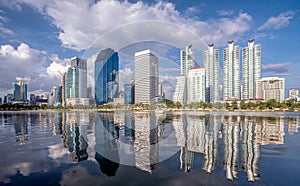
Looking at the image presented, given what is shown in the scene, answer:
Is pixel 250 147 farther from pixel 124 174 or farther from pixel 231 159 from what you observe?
pixel 124 174

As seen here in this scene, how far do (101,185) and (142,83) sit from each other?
10094mm

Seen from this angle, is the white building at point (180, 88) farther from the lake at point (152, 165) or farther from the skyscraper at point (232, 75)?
the skyscraper at point (232, 75)

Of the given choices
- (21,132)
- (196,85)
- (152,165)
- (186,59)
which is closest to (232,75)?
(196,85)

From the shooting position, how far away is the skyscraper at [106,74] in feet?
39.4

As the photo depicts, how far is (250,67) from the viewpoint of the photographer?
125 m

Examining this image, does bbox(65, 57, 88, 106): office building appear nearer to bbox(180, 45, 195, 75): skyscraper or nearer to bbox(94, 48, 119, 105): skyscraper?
bbox(94, 48, 119, 105): skyscraper

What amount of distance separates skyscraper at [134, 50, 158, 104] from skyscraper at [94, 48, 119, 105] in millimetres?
1573

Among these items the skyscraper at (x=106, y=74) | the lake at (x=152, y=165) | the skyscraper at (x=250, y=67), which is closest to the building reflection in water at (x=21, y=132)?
the lake at (x=152, y=165)

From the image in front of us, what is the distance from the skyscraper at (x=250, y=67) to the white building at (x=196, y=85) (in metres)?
123

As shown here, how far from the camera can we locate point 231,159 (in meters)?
8.83

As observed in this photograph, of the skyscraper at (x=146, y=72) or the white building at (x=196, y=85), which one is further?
the white building at (x=196, y=85)

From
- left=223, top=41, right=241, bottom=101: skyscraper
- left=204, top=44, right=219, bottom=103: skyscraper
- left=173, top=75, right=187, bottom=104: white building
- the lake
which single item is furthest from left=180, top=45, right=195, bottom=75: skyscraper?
left=223, top=41, right=241, bottom=101: skyscraper

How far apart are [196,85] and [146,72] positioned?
3951 millimetres

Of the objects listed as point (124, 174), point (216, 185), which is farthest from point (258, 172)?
point (124, 174)
